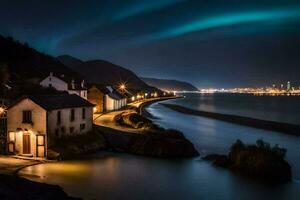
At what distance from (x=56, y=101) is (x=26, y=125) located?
14.1ft

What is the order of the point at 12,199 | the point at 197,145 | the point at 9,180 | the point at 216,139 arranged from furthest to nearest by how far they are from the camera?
the point at 216,139, the point at 197,145, the point at 9,180, the point at 12,199

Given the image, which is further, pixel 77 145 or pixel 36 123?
pixel 77 145

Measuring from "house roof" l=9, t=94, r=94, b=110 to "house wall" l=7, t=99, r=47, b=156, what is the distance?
A: 0.45 meters

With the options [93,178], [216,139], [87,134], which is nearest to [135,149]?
[87,134]

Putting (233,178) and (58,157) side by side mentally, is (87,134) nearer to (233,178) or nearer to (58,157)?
(58,157)

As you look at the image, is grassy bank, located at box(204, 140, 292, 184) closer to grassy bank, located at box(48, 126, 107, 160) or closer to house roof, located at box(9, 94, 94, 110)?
grassy bank, located at box(48, 126, 107, 160)

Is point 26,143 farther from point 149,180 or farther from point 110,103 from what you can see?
point 110,103

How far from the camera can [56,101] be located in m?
40.6

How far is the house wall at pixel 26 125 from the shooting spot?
122 ft

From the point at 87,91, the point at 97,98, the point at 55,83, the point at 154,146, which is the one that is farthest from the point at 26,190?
the point at 87,91

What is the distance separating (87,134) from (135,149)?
5671 mm

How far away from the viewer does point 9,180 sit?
24.2m

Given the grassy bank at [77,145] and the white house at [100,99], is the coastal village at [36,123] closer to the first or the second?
the grassy bank at [77,145]

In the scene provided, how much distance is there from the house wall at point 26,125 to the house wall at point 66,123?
817mm
